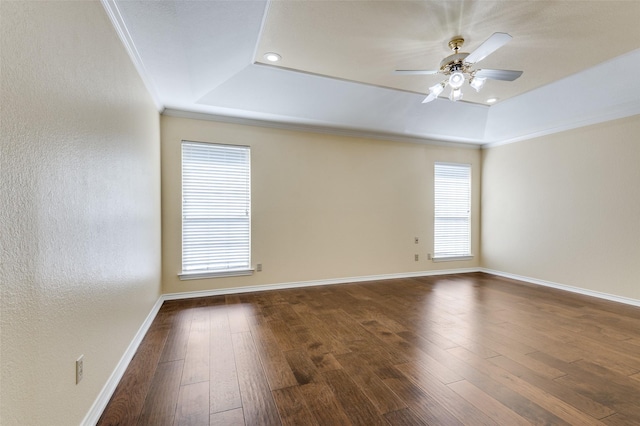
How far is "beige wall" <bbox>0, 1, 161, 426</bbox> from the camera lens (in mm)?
996

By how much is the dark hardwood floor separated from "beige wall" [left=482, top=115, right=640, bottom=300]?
0.66 metres

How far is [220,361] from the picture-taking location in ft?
7.54

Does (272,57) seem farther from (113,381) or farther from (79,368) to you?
(113,381)

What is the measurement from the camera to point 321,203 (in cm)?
464

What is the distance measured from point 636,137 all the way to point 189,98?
18.5ft

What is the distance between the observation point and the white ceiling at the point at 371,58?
2199mm

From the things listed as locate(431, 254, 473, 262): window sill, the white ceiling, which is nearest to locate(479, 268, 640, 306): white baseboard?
locate(431, 254, 473, 262): window sill

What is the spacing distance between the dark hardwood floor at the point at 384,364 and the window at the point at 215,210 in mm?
577

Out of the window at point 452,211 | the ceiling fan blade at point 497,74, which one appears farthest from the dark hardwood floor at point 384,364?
the ceiling fan blade at point 497,74

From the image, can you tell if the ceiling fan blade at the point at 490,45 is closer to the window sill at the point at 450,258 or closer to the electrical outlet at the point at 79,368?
the electrical outlet at the point at 79,368

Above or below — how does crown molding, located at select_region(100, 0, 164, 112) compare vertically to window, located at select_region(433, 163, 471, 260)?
above

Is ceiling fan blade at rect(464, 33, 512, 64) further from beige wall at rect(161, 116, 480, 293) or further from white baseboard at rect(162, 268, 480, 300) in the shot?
white baseboard at rect(162, 268, 480, 300)

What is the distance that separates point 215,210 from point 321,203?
1.61 meters

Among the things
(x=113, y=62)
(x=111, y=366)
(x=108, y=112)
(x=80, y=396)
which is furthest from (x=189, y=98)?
(x=80, y=396)
